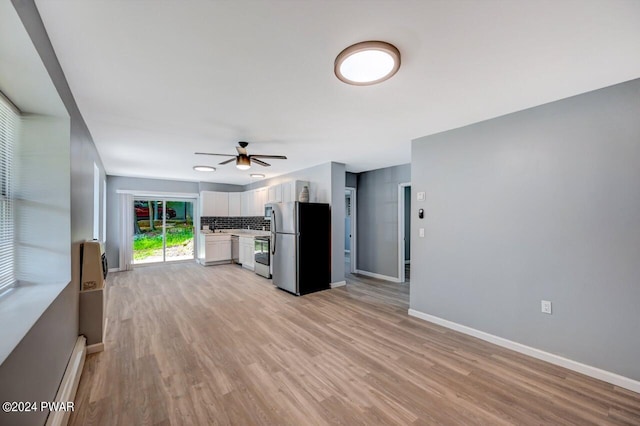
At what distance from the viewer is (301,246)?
452cm

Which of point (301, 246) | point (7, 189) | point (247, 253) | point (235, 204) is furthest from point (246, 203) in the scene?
point (7, 189)

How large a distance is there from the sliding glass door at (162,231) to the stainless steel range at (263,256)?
3.01m

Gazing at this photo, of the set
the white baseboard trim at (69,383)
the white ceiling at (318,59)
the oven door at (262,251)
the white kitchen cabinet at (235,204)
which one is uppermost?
the white ceiling at (318,59)

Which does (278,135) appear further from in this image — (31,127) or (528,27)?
(528,27)

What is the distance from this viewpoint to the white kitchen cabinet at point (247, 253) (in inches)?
255

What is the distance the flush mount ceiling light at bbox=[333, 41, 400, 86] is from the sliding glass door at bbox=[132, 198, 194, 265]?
717 centimetres

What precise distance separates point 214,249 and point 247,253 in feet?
3.71

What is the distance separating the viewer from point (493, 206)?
2.85 metres

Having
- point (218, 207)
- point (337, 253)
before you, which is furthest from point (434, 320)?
point (218, 207)

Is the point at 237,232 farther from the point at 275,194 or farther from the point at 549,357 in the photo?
the point at 549,357

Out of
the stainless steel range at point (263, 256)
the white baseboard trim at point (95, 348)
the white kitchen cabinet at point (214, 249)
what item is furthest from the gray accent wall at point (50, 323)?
the white kitchen cabinet at point (214, 249)

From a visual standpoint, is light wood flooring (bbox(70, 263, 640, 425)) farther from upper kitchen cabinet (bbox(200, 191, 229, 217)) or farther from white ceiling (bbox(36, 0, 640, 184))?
upper kitchen cabinet (bbox(200, 191, 229, 217))

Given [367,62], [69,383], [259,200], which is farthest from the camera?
[259,200]

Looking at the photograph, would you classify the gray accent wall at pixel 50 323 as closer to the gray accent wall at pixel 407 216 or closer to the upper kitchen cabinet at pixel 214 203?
the upper kitchen cabinet at pixel 214 203
